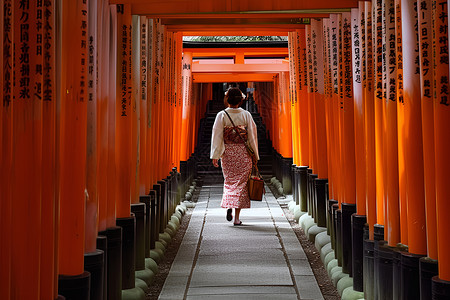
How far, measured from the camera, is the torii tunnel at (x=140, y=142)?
2768 millimetres

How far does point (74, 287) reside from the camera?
3.24m

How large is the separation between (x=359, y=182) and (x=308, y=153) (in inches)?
181

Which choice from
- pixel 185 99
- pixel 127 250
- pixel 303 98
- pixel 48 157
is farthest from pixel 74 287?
pixel 185 99

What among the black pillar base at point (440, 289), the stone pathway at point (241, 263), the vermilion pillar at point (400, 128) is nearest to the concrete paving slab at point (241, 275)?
the stone pathway at point (241, 263)

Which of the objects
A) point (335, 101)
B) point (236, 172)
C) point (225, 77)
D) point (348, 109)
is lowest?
point (236, 172)

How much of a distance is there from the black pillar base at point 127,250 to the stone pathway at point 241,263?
1.25 feet

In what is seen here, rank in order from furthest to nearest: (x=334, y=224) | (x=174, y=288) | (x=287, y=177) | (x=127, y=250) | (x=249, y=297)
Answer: (x=287, y=177) → (x=334, y=224) → (x=174, y=288) → (x=249, y=297) → (x=127, y=250)

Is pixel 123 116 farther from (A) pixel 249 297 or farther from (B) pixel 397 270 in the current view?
(B) pixel 397 270

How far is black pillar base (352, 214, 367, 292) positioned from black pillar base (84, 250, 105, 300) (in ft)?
7.25

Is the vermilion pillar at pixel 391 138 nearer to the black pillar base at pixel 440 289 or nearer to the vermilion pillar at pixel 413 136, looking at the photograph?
the vermilion pillar at pixel 413 136

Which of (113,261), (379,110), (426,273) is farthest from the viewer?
(113,261)

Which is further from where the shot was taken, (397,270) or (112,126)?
(112,126)

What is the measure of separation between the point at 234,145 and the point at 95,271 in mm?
5254

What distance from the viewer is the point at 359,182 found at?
496 cm
